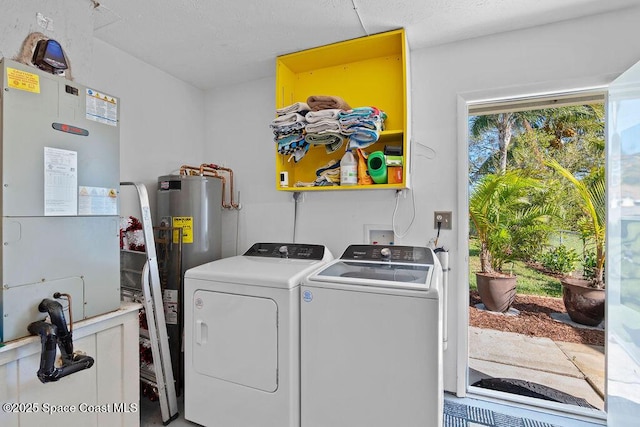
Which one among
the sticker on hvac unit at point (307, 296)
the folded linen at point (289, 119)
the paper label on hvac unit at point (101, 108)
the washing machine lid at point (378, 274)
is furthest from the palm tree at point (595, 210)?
the paper label on hvac unit at point (101, 108)

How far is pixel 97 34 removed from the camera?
197 centimetres

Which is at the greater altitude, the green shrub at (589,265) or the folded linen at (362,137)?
the folded linen at (362,137)

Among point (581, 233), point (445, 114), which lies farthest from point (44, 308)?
point (581, 233)

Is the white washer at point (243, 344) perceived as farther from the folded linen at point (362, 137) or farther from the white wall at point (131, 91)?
the white wall at point (131, 91)

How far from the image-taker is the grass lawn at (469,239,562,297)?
3.20 meters

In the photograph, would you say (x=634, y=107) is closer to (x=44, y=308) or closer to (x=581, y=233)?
(x=581, y=233)

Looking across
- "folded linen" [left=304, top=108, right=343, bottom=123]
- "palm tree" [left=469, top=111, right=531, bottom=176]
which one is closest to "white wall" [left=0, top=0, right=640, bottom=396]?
"folded linen" [left=304, top=108, right=343, bottom=123]

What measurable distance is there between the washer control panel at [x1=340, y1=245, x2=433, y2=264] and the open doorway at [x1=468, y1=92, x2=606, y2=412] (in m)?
0.83

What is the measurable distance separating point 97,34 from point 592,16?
3.11 metres

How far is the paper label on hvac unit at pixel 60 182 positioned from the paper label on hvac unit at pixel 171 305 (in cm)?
106

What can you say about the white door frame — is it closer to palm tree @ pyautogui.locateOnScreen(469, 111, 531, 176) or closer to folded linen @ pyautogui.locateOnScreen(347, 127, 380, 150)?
folded linen @ pyautogui.locateOnScreen(347, 127, 380, 150)

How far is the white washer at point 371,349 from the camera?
134 centimetres

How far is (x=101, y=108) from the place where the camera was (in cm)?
142

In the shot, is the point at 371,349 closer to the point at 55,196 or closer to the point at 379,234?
the point at 379,234
